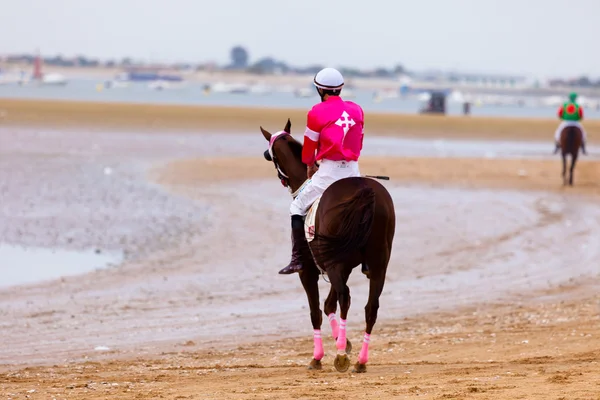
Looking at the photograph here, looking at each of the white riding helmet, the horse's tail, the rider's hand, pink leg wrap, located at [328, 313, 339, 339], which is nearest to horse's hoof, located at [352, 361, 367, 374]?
pink leg wrap, located at [328, 313, 339, 339]

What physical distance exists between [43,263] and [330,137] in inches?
284

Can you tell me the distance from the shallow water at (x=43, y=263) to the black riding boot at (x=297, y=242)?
5327 mm

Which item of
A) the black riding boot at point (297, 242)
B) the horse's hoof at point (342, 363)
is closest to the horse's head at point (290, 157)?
the black riding boot at point (297, 242)

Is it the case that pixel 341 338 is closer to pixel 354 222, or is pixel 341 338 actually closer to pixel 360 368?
pixel 360 368

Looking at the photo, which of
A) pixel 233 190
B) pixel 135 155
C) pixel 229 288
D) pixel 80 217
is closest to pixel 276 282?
pixel 229 288

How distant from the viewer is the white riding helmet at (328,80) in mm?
9383

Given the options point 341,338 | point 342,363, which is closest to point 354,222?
point 341,338

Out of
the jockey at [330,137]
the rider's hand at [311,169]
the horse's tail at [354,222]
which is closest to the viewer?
Answer: the horse's tail at [354,222]

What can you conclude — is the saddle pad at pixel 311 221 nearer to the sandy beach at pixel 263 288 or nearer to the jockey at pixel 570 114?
the sandy beach at pixel 263 288

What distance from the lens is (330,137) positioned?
9.26m

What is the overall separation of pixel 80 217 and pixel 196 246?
3354 mm

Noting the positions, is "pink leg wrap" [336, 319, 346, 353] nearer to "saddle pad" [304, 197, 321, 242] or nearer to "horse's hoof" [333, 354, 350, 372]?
"horse's hoof" [333, 354, 350, 372]

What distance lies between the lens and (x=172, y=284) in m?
14.1

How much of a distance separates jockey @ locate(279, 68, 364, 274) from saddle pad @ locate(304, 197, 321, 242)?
10 centimetres
